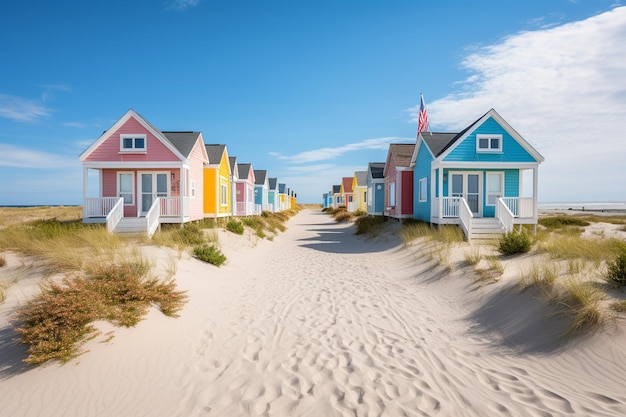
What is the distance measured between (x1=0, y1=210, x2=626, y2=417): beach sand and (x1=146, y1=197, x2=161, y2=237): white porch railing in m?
6.97

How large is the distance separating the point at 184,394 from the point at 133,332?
2.02m

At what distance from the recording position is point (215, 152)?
25.8 m

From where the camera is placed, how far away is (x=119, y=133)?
18734 millimetres

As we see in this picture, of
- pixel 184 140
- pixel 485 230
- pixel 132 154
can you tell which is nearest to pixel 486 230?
pixel 485 230

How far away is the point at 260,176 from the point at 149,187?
27674 mm

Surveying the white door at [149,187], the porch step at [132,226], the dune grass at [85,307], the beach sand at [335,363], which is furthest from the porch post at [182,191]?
the dune grass at [85,307]

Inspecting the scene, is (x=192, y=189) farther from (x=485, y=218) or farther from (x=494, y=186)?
(x=494, y=186)

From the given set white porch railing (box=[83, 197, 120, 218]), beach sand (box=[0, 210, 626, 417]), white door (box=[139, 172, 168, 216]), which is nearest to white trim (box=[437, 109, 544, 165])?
beach sand (box=[0, 210, 626, 417])

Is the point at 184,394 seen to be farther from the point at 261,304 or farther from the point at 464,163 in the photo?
the point at 464,163

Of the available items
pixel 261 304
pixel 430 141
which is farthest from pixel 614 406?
pixel 430 141

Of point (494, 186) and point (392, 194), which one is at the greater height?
point (494, 186)

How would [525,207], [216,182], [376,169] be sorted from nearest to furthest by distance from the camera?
[525,207] → [216,182] → [376,169]

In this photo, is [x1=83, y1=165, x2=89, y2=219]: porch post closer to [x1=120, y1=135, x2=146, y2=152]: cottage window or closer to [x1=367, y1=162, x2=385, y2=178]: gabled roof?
[x1=120, y1=135, x2=146, y2=152]: cottage window

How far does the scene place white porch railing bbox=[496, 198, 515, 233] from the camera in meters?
16.1
